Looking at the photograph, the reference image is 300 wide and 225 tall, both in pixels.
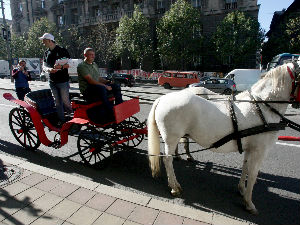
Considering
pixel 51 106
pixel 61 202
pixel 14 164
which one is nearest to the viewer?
pixel 61 202

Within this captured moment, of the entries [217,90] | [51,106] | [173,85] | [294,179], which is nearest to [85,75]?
[51,106]

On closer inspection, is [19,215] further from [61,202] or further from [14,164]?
[14,164]

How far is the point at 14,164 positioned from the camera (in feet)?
14.5

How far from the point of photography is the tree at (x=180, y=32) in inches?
997

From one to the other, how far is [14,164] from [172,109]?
3.28m

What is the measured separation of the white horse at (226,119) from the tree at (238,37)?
892 inches

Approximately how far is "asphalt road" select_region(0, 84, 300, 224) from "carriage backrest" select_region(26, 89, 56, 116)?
39.8 inches

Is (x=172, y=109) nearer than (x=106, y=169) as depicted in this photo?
Yes

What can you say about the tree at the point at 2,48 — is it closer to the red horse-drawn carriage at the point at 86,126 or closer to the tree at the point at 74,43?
the tree at the point at 74,43

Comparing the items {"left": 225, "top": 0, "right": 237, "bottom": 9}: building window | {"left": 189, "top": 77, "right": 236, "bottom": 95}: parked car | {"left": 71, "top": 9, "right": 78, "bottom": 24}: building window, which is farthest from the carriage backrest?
{"left": 71, "top": 9, "right": 78, "bottom": 24}: building window

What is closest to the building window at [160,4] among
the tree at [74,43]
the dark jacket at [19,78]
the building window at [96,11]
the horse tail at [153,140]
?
the building window at [96,11]

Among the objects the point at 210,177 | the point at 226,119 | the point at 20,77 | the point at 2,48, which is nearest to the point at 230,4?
the point at 20,77

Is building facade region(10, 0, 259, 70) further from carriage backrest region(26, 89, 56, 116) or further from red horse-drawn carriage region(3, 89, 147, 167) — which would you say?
red horse-drawn carriage region(3, 89, 147, 167)

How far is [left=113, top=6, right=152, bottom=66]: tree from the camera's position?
1093 inches
